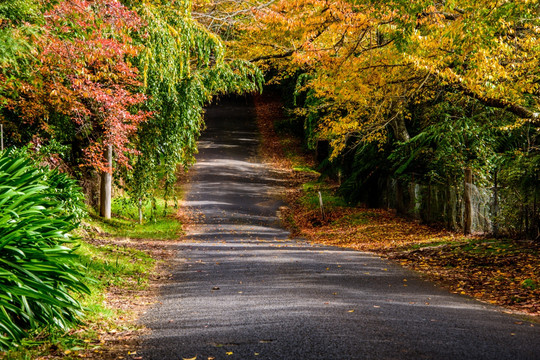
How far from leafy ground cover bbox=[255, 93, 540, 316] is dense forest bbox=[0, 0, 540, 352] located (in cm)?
88

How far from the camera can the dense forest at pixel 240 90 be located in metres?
6.94

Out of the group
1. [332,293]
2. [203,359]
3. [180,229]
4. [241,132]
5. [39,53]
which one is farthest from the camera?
[241,132]

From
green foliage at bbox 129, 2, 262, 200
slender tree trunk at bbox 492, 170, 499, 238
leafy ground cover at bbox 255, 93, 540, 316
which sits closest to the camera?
leafy ground cover at bbox 255, 93, 540, 316

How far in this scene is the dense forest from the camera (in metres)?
6.94

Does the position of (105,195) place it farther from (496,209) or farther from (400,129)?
(496,209)

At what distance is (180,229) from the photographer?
20.3 meters

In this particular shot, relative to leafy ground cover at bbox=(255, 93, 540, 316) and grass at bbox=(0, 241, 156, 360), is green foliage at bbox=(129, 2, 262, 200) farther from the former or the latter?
leafy ground cover at bbox=(255, 93, 540, 316)

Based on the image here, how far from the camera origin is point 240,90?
17.1m

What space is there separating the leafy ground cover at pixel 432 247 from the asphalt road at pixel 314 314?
0.68 metres

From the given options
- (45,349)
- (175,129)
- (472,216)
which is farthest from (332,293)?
(175,129)

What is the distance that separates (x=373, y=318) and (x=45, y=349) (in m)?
3.57

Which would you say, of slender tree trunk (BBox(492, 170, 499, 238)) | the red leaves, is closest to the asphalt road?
slender tree trunk (BBox(492, 170, 499, 238))

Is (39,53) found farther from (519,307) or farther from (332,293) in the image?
(519,307)

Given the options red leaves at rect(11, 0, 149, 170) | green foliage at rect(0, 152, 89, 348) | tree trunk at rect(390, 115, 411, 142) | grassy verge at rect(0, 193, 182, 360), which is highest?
red leaves at rect(11, 0, 149, 170)
